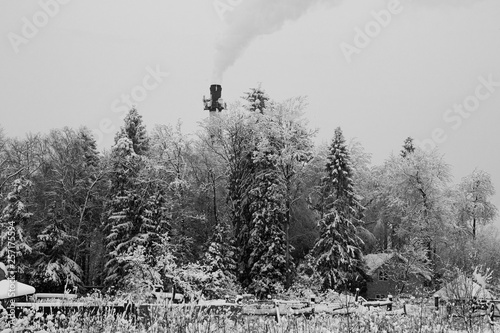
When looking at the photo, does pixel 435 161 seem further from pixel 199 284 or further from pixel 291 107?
pixel 199 284

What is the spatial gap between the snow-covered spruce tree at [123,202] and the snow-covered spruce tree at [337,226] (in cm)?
1114

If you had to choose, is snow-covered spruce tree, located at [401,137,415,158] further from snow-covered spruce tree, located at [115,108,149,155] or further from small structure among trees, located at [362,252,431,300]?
snow-covered spruce tree, located at [115,108,149,155]

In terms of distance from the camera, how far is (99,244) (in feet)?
129

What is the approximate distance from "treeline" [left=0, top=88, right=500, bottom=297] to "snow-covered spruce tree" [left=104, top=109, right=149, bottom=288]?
0.31ft

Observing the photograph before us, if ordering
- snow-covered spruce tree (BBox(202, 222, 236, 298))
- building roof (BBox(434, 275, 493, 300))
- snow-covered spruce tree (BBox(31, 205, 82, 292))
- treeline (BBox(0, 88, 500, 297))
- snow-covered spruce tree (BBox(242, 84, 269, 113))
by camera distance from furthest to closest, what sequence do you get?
1. snow-covered spruce tree (BBox(242, 84, 269, 113))
2. treeline (BBox(0, 88, 500, 297))
3. snow-covered spruce tree (BBox(31, 205, 82, 292))
4. snow-covered spruce tree (BBox(202, 222, 236, 298))
5. building roof (BBox(434, 275, 493, 300))

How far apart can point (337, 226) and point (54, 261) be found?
693 inches

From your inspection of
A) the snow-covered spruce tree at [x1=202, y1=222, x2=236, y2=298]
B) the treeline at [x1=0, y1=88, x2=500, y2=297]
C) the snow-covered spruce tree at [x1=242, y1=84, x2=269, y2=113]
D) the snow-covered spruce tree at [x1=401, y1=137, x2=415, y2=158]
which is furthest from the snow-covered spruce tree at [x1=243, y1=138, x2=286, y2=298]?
the snow-covered spruce tree at [x1=401, y1=137, x2=415, y2=158]

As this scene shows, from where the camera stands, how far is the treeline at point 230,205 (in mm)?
32344

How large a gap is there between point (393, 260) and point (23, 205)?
25.0 meters

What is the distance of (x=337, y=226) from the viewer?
32906 millimetres

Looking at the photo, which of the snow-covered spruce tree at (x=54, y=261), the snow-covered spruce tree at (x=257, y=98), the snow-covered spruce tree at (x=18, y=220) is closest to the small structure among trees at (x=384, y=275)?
the snow-covered spruce tree at (x=257, y=98)

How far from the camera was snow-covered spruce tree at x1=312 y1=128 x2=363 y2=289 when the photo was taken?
3189cm

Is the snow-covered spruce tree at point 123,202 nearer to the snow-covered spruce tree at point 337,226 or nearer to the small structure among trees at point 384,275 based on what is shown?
the snow-covered spruce tree at point 337,226

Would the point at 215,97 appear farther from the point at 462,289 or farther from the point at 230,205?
the point at 462,289
